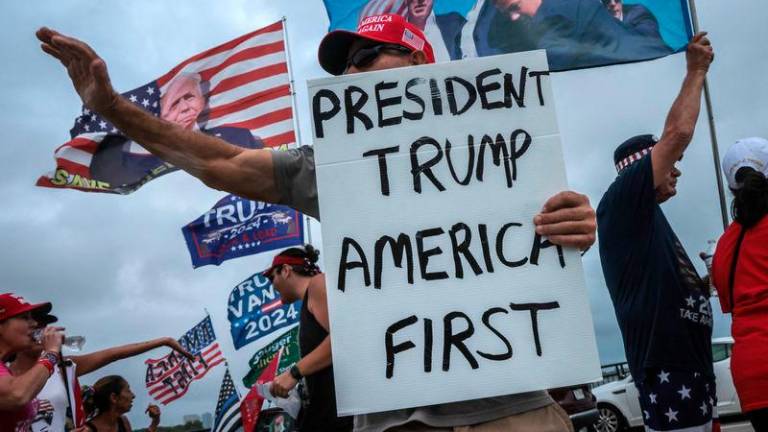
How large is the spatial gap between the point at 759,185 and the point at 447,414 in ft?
6.55

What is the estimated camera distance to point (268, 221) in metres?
9.23

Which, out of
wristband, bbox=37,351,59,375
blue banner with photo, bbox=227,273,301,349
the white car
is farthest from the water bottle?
the white car

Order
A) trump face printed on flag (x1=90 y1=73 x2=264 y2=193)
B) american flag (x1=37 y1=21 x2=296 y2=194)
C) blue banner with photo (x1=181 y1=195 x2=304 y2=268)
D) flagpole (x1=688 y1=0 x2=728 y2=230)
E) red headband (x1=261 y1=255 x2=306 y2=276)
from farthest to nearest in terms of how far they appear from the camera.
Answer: trump face printed on flag (x1=90 y1=73 x2=264 y2=193) → american flag (x1=37 y1=21 x2=296 y2=194) → blue banner with photo (x1=181 y1=195 x2=304 y2=268) → flagpole (x1=688 y1=0 x2=728 y2=230) → red headband (x1=261 y1=255 x2=306 y2=276)

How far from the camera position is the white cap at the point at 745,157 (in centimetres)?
337

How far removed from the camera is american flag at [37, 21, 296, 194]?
9.81 metres

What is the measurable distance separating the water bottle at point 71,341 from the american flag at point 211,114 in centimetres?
461

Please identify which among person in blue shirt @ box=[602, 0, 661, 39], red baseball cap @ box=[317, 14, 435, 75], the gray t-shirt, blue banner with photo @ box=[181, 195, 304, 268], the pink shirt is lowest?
the pink shirt

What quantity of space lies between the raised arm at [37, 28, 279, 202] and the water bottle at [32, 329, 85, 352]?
3637 millimetres

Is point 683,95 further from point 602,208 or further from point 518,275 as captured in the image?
point 518,275

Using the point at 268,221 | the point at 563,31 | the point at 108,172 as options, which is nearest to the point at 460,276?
the point at 563,31

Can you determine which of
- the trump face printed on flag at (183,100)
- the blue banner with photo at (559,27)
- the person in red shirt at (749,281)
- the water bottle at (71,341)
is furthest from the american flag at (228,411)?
the person in red shirt at (749,281)

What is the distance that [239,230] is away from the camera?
941 centimetres

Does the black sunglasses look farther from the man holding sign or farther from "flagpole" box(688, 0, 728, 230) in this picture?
"flagpole" box(688, 0, 728, 230)

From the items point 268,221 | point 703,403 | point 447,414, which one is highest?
point 268,221
